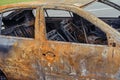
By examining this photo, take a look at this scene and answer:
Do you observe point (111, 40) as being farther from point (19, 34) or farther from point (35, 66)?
point (19, 34)

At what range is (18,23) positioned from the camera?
770 cm

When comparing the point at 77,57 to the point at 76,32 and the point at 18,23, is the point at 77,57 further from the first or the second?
the point at 18,23

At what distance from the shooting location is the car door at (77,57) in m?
5.81

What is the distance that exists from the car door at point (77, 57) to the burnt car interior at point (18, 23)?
38.4 inches

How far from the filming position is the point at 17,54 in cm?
650

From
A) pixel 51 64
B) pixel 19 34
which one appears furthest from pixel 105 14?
pixel 51 64

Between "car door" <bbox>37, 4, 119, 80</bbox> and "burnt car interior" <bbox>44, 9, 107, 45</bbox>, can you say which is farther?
"burnt car interior" <bbox>44, 9, 107, 45</bbox>

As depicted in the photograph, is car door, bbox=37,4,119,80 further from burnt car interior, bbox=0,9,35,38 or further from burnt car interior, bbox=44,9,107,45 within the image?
burnt car interior, bbox=0,9,35,38

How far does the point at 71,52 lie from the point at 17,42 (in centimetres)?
103

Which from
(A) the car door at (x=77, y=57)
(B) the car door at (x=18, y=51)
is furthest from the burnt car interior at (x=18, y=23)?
(A) the car door at (x=77, y=57)

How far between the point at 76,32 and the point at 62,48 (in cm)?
94

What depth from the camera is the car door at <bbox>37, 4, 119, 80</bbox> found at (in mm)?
5812

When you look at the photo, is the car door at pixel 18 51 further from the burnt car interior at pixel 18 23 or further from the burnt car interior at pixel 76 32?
the burnt car interior at pixel 76 32

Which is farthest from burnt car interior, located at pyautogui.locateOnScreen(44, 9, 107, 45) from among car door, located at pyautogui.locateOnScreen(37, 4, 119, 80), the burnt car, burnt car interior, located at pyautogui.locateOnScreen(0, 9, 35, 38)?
burnt car interior, located at pyautogui.locateOnScreen(0, 9, 35, 38)
